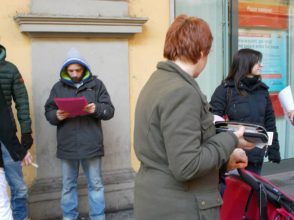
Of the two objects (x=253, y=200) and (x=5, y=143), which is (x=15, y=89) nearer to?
(x=5, y=143)

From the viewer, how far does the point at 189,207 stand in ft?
6.12

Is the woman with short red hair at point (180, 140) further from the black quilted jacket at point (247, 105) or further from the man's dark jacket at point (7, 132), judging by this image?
the black quilted jacket at point (247, 105)

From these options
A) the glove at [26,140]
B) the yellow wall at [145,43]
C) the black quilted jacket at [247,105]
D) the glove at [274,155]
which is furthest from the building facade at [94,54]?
the glove at [274,155]

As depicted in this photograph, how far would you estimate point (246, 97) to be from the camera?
11.9 feet

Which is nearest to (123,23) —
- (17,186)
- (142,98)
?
(17,186)

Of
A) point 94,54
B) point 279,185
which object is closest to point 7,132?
point 94,54

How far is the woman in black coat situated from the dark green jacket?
170cm

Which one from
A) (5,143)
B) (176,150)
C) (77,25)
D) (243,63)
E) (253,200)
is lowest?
(253,200)

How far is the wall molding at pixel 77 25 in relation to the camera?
4.18m

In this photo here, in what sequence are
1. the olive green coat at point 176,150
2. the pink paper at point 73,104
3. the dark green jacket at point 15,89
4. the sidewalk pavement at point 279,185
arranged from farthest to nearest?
the sidewalk pavement at point 279,185, the dark green jacket at point 15,89, the pink paper at point 73,104, the olive green coat at point 176,150

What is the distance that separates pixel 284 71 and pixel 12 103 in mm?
4190

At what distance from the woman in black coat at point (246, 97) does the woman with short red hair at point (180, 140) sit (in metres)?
1.65

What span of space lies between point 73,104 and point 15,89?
0.65 metres

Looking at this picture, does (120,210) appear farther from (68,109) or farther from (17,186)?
(68,109)
